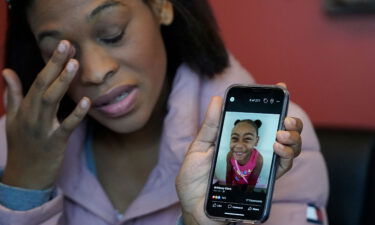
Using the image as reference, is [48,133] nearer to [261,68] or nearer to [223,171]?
[223,171]

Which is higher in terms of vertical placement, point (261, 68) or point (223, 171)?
point (261, 68)

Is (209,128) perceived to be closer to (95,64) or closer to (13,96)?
(95,64)

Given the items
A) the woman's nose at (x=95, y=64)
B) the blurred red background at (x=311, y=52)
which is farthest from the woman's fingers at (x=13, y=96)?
the blurred red background at (x=311, y=52)

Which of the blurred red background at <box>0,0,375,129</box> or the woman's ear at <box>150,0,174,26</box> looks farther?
the blurred red background at <box>0,0,375,129</box>

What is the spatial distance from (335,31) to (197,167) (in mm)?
792

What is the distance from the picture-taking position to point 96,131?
115cm

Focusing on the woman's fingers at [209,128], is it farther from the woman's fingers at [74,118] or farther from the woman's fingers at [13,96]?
the woman's fingers at [13,96]

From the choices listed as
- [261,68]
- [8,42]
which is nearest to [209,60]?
[8,42]

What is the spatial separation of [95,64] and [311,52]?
2.41ft

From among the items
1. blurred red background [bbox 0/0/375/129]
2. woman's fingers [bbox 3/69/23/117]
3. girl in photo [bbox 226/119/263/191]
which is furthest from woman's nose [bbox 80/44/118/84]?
blurred red background [bbox 0/0/375/129]

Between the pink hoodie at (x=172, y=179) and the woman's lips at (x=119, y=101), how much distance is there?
0.11 metres

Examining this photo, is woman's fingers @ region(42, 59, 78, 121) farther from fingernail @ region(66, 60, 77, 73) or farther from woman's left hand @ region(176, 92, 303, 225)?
woman's left hand @ region(176, 92, 303, 225)

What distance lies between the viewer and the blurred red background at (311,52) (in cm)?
144

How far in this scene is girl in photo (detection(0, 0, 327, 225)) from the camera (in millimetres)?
890
